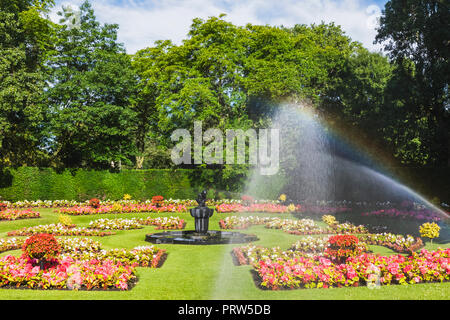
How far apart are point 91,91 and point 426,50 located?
24.0 meters

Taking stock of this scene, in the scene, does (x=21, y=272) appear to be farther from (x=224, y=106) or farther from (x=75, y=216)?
(x=224, y=106)

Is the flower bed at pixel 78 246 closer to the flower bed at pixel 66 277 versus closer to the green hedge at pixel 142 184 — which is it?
the flower bed at pixel 66 277

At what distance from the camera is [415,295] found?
294 inches

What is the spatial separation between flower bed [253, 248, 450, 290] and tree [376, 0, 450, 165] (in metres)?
14.9

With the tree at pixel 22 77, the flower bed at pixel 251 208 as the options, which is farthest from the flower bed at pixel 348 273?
the tree at pixel 22 77

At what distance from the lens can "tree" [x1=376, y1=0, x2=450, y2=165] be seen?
68.3ft

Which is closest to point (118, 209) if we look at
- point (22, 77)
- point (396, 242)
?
point (22, 77)

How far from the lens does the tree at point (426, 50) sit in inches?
820

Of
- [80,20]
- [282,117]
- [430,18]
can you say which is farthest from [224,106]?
[430,18]

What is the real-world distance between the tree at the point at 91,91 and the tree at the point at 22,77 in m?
1.31

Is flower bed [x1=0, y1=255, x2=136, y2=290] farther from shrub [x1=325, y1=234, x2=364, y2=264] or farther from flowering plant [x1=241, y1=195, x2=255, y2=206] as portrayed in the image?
flowering plant [x1=241, y1=195, x2=255, y2=206]

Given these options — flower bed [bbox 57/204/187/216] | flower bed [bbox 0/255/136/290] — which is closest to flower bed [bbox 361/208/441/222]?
flower bed [bbox 57/204/187/216]

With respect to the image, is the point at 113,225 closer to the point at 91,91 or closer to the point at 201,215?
the point at 201,215

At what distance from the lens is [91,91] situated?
96.3ft
